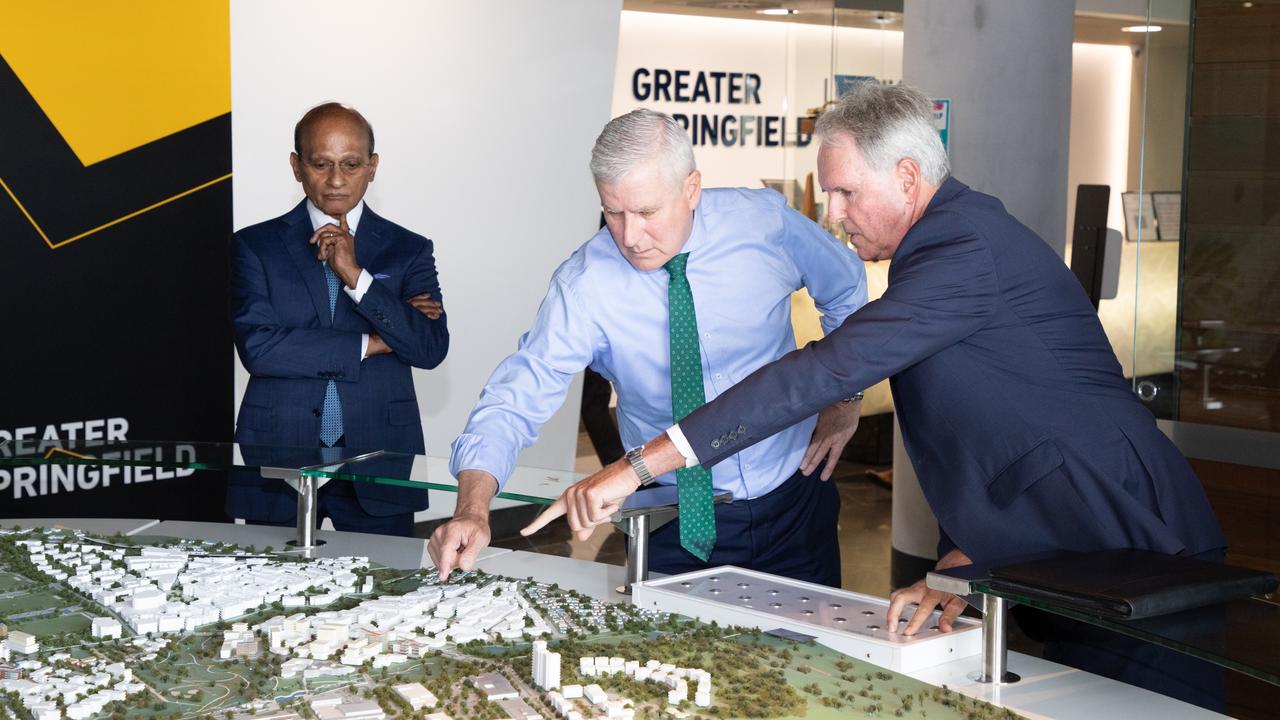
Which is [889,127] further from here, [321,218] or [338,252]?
[321,218]

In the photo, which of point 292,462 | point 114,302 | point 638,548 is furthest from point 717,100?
point 638,548

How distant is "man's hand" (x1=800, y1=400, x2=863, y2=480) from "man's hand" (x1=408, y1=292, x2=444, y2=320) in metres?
1.46

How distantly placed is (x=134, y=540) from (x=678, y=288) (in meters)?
1.42

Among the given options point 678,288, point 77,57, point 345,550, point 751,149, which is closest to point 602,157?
point 678,288

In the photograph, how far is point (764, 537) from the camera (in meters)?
2.99

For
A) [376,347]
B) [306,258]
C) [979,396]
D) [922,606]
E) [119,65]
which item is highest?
[119,65]

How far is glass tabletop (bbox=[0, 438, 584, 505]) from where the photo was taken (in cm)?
305

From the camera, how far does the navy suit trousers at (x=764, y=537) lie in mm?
2971

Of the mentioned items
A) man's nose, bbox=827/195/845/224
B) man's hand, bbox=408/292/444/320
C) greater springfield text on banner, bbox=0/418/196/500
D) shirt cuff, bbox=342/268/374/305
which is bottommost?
greater springfield text on banner, bbox=0/418/196/500

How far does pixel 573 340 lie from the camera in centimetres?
291

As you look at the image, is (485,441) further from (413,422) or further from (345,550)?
(413,422)

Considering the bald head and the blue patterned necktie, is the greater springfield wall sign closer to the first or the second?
the bald head

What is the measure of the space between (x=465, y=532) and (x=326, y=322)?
65.5 inches

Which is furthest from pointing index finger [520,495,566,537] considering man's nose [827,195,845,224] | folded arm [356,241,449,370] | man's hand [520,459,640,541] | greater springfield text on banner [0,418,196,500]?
greater springfield text on banner [0,418,196,500]
